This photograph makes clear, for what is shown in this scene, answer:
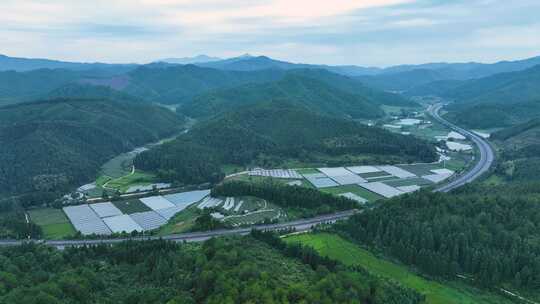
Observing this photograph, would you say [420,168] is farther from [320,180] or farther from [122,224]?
[122,224]

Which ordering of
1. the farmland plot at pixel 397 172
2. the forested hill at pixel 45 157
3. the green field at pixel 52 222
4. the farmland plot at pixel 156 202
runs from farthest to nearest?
the farmland plot at pixel 397 172, the forested hill at pixel 45 157, the farmland plot at pixel 156 202, the green field at pixel 52 222

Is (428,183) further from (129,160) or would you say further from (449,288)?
(129,160)

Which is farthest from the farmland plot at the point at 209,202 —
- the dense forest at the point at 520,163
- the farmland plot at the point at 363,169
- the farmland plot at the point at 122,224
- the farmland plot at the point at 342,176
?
the dense forest at the point at 520,163

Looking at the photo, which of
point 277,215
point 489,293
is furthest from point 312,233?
point 489,293

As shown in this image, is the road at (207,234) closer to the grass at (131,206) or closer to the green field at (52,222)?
the green field at (52,222)

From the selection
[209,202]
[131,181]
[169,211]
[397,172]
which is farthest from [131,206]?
[397,172]

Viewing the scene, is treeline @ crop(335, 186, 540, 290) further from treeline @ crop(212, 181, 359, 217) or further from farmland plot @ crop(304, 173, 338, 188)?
farmland plot @ crop(304, 173, 338, 188)

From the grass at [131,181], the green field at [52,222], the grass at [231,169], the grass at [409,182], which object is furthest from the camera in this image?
the grass at [231,169]
